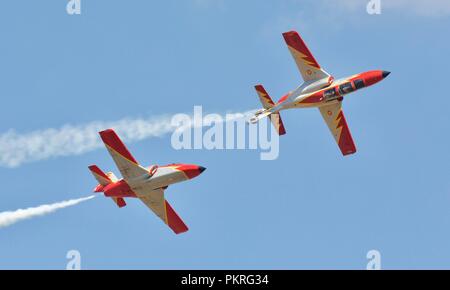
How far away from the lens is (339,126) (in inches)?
2758

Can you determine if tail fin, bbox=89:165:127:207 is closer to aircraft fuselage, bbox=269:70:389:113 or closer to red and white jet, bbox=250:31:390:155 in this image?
red and white jet, bbox=250:31:390:155

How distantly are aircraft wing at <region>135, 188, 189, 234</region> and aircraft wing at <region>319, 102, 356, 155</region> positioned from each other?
12.9 metres

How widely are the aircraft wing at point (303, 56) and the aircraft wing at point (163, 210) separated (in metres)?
12.8

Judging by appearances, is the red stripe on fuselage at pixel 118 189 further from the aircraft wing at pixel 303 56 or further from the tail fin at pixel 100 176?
the aircraft wing at pixel 303 56

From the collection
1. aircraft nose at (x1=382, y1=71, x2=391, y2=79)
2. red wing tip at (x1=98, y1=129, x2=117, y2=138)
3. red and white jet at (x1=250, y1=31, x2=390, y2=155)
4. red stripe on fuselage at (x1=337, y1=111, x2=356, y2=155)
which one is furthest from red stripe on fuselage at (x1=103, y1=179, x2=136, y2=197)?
aircraft nose at (x1=382, y1=71, x2=391, y2=79)

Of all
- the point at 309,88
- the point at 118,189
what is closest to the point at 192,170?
the point at 118,189

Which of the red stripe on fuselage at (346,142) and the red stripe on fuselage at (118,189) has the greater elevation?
the red stripe on fuselage at (346,142)

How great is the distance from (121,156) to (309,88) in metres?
14.3

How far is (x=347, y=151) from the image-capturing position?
70.4m

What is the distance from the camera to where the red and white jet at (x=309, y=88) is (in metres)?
65.4

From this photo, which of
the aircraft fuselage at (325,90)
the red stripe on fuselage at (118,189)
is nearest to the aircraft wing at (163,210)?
the red stripe on fuselage at (118,189)
